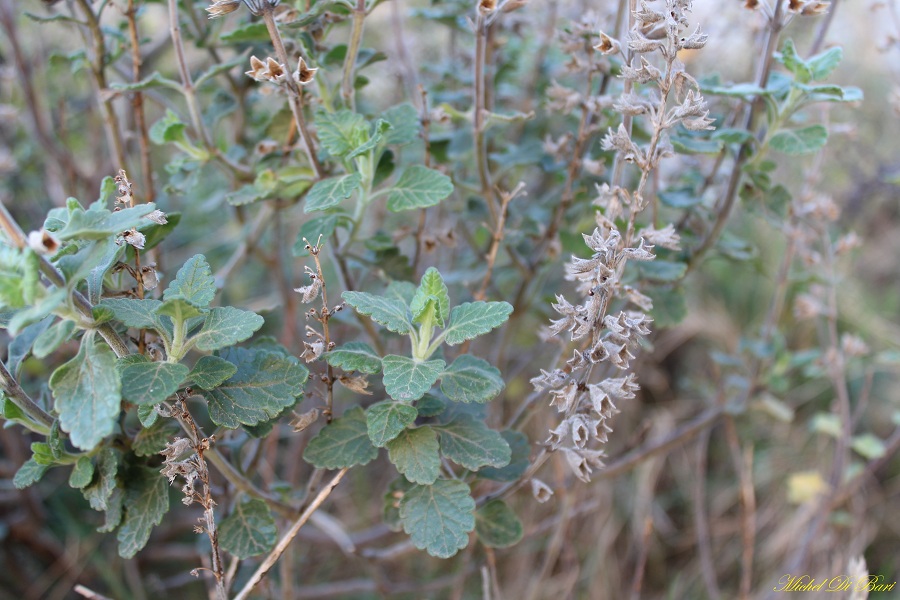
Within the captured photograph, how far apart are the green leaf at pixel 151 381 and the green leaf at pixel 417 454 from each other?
202 millimetres

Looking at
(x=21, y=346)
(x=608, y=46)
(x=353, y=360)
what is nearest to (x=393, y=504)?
(x=353, y=360)

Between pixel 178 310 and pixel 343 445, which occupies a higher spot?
pixel 178 310

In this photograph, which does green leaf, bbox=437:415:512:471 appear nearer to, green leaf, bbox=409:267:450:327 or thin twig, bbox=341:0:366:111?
green leaf, bbox=409:267:450:327

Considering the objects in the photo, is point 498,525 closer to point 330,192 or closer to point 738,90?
point 330,192

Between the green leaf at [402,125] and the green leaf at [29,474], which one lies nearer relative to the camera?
the green leaf at [29,474]

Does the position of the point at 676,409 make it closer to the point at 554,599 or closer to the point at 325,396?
the point at 554,599

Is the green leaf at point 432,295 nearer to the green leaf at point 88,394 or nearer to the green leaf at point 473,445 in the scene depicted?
the green leaf at point 473,445

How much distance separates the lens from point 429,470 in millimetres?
654

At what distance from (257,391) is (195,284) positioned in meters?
0.12

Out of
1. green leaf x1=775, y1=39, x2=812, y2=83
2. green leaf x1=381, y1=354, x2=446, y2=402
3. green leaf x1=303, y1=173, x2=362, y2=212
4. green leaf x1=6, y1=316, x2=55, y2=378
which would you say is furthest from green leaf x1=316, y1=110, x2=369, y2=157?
green leaf x1=775, y1=39, x2=812, y2=83

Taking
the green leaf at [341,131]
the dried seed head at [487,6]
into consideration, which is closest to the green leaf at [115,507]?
the green leaf at [341,131]

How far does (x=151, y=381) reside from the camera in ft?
1.92

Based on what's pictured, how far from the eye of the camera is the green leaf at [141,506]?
679mm

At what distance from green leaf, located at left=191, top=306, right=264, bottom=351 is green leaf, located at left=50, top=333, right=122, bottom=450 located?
0.25ft
